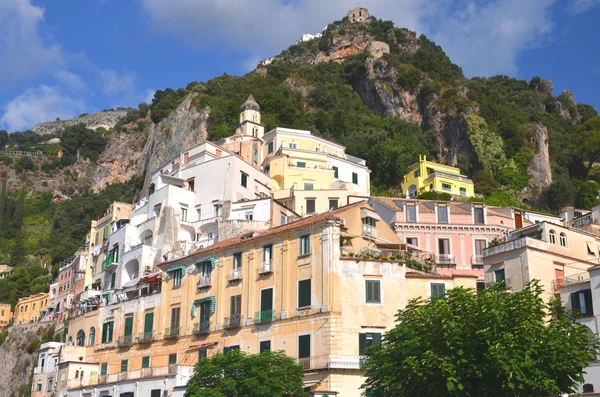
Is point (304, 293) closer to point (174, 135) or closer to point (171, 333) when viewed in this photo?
point (171, 333)

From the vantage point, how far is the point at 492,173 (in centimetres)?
9919

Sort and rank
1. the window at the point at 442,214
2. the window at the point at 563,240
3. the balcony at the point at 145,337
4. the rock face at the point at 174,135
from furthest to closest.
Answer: the rock face at the point at 174,135 → the window at the point at 442,214 → the balcony at the point at 145,337 → the window at the point at 563,240

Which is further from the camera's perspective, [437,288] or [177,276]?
[177,276]

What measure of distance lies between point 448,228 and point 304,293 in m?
21.6

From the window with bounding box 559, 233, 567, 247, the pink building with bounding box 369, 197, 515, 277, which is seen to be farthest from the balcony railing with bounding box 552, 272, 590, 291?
the pink building with bounding box 369, 197, 515, 277

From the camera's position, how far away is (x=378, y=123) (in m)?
116

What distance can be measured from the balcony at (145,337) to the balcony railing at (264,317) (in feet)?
31.0

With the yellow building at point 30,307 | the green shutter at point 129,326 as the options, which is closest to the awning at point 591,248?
the green shutter at point 129,326

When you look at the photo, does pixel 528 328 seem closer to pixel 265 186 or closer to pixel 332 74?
pixel 265 186

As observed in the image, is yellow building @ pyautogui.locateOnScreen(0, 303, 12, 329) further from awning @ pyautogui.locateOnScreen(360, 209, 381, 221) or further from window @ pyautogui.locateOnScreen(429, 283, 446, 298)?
window @ pyautogui.locateOnScreen(429, 283, 446, 298)

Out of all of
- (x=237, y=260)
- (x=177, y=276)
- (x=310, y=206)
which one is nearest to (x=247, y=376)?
(x=237, y=260)

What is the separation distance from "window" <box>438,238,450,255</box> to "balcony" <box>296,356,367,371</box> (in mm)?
21694

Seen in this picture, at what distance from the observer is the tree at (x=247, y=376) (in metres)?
38.7

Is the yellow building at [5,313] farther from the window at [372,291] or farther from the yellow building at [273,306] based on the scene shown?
the window at [372,291]
